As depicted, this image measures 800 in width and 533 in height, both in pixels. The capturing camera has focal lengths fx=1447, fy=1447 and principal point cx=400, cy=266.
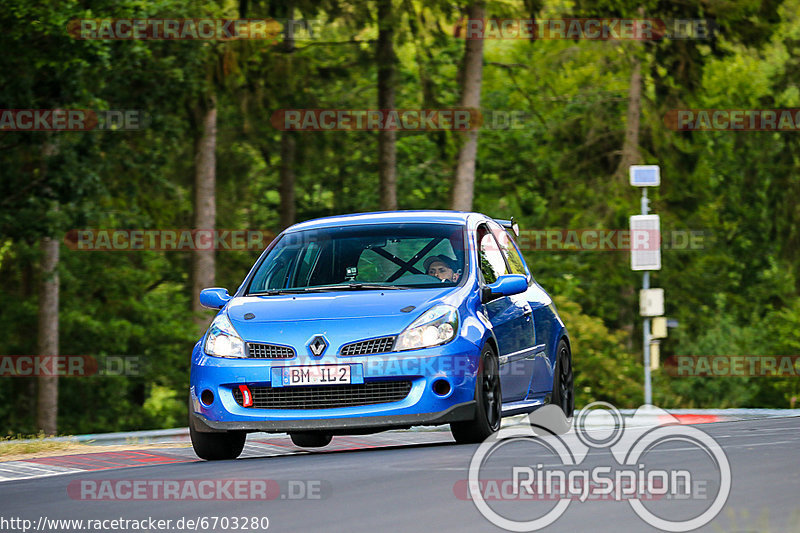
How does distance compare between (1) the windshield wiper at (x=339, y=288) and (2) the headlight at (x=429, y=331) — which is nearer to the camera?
(2) the headlight at (x=429, y=331)

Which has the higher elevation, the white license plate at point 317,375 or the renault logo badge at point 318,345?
the renault logo badge at point 318,345

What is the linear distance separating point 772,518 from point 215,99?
3060 centimetres

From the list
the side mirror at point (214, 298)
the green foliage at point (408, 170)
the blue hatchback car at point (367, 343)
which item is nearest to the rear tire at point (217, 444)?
the blue hatchback car at point (367, 343)

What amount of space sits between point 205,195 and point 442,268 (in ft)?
85.6

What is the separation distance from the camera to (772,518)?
254 inches

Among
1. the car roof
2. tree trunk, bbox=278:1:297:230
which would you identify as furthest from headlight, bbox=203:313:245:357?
tree trunk, bbox=278:1:297:230

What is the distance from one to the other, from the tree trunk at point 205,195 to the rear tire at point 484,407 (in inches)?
985

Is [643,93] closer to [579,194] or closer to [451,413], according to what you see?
[579,194]

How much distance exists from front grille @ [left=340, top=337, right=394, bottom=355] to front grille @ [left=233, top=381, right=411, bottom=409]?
226 mm

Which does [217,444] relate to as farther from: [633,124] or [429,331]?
[633,124]

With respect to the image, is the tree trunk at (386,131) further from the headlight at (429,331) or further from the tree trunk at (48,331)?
the headlight at (429,331)

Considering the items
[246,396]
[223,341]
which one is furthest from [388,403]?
[223,341]

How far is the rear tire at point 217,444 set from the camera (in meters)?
10.5

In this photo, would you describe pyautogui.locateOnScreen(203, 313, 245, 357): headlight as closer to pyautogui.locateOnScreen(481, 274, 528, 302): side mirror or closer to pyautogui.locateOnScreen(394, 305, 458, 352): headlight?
pyautogui.locateOnScreen(394, 305, 458, 352): headlight
